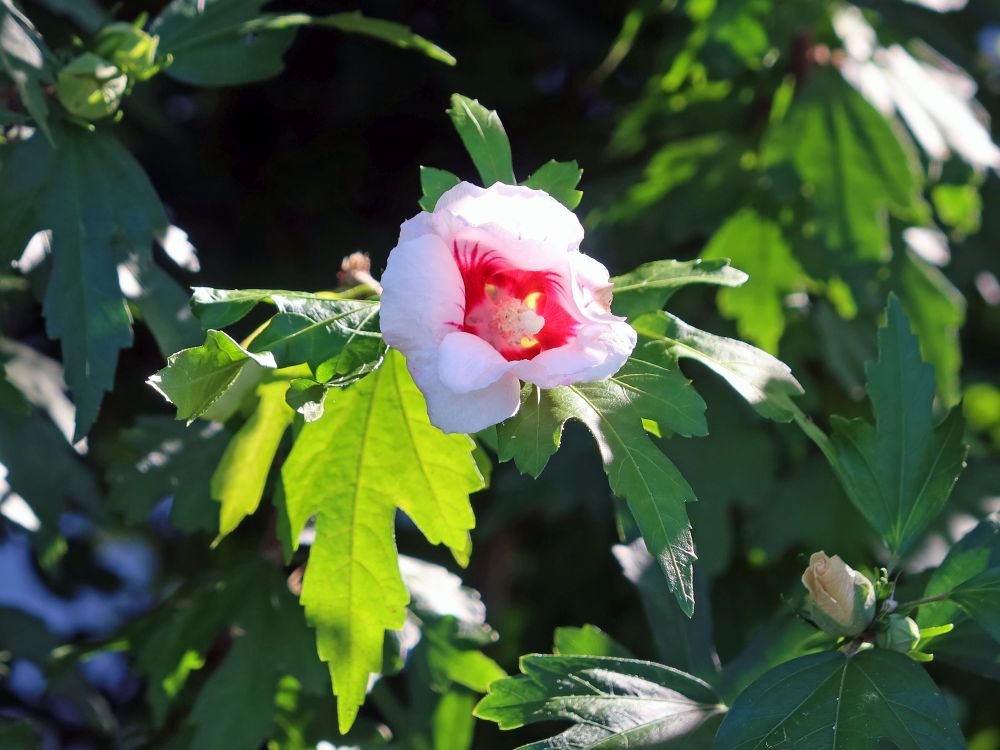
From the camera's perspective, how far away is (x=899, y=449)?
1.11 meters

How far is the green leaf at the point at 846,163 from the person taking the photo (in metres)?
1.89

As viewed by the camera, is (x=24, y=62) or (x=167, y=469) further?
(x=167, y=469)

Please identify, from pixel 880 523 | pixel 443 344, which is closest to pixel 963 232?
pixel 880 523

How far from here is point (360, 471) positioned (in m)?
1.04

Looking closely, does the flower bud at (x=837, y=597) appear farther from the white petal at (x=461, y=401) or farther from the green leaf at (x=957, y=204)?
the green leaf at (x=957, y=204)

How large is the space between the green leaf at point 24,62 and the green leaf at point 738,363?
0.61 meters

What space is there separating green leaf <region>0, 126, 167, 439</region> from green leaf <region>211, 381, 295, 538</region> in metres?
0.14

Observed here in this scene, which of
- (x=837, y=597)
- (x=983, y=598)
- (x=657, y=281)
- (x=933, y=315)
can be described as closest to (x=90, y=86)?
(x=657, y=281)

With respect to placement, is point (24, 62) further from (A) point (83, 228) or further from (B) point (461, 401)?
(B) point (461, 401)

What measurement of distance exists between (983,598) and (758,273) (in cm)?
101

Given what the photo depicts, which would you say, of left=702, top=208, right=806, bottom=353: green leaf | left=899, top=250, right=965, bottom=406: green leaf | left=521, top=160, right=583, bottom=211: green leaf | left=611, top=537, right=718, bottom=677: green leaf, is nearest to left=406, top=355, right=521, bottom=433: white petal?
left=521, top=160, right=583, bottom=211: green leaf

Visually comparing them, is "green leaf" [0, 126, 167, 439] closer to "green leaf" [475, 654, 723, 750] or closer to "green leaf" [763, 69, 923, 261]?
"green leaf" [475, 654, 723, 750]

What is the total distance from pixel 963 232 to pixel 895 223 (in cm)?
26

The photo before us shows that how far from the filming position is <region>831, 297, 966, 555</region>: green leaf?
3.57ft
